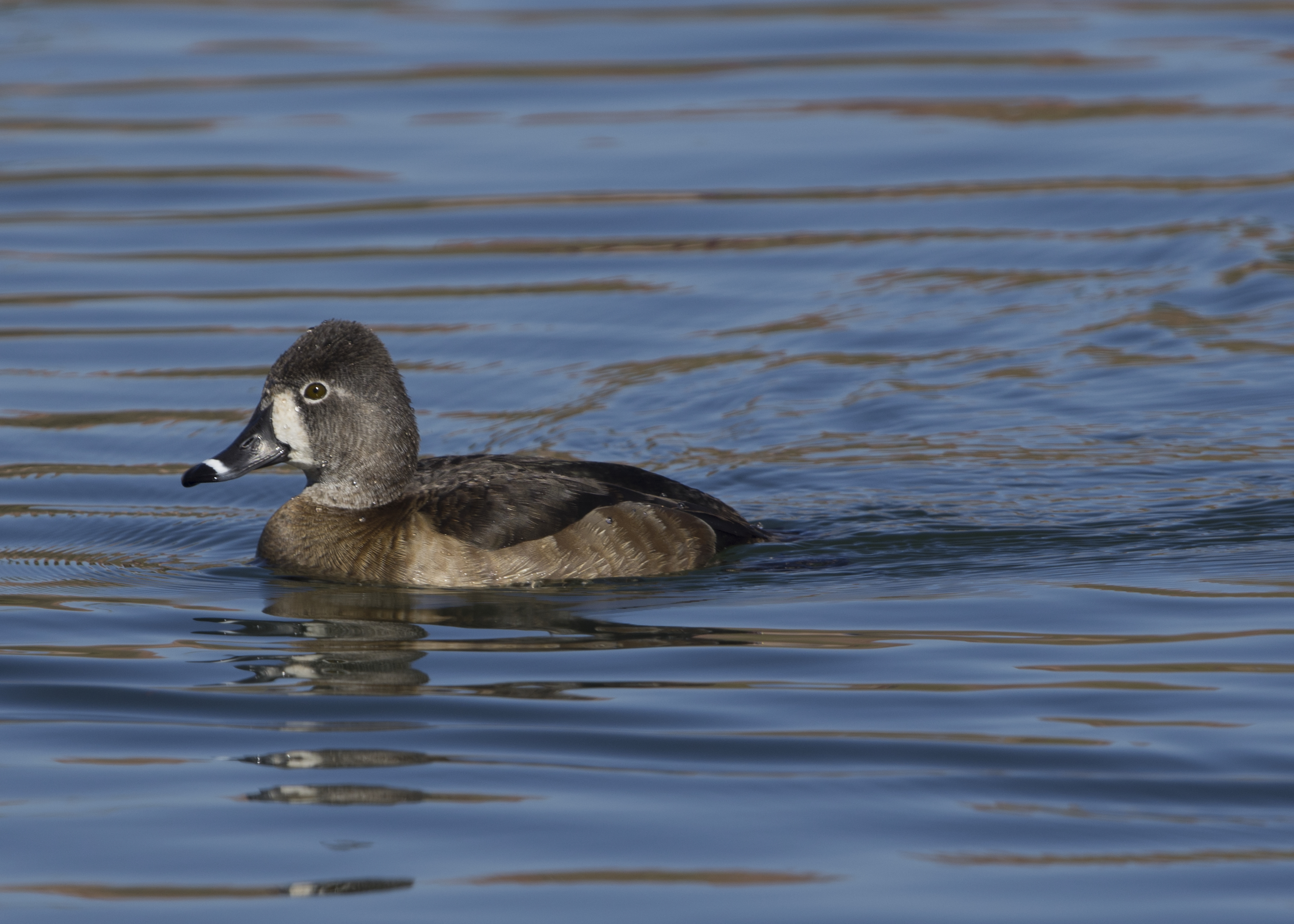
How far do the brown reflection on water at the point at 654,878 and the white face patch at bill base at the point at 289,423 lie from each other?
11.3ft

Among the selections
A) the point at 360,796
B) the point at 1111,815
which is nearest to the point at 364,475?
the point at 360,796

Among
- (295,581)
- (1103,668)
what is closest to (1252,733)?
(1103,668)

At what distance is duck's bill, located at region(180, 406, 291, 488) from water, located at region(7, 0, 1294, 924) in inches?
17.8

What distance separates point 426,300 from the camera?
12.7 metres

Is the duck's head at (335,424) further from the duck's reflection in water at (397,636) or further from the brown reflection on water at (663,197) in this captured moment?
the brown reflection on water at (663,197)

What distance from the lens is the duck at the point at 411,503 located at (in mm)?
7656

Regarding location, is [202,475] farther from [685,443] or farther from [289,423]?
[685,443]

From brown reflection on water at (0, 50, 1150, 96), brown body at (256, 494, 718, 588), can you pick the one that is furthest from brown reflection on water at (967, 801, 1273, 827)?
brown reflection on water at (0, 50, 1150, 96)

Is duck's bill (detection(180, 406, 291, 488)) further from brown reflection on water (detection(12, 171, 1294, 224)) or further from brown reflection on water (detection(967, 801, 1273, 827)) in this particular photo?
brown reflection on water (detection(12, 171, 1294, 224))

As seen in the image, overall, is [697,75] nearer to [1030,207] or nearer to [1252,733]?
[1030,207]

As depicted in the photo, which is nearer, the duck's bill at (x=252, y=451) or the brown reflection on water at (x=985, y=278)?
the duck's bill at (x=252, y=451)

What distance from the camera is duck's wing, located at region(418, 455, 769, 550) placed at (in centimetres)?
763

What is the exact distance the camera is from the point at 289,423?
791 centimetres

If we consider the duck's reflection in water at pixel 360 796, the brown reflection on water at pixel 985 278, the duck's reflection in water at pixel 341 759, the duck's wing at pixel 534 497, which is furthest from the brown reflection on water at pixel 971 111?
the duck's reflection in water at pixel 360 796
